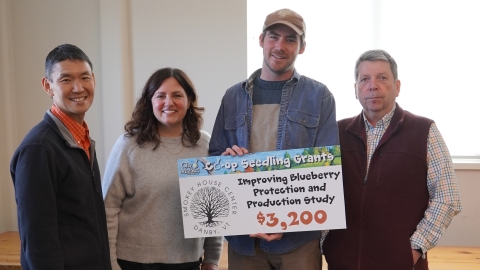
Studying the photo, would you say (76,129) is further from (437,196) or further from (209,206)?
(437,196)

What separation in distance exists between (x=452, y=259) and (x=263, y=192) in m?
1.76

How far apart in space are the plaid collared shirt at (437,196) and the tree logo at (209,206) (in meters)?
0.77

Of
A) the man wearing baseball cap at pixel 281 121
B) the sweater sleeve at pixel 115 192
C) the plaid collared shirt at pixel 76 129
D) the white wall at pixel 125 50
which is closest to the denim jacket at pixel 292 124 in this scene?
the man wearing baseball cap at pixel 281 121

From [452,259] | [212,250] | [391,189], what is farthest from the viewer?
[452,259]

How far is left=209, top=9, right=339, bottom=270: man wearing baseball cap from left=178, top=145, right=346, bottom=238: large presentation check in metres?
0.08

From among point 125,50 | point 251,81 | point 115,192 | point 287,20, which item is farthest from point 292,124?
point 125,50

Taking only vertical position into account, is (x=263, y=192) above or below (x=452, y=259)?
above

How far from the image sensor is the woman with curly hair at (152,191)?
6.29ft

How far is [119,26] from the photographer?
345cm

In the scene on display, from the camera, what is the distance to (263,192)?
1.86 meters

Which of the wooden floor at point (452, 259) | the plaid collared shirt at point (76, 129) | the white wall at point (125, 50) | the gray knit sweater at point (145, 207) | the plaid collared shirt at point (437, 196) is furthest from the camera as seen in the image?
the white wall at point (125, 50)

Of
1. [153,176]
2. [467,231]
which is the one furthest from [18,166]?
[467,231]

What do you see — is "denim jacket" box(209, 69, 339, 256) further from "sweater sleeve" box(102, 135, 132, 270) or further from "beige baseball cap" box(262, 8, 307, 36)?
"sweater sleeve" box(102, 135, 132, 270)

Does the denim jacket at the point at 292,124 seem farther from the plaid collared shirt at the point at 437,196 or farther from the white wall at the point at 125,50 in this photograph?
the white wall at the point at 125,50
